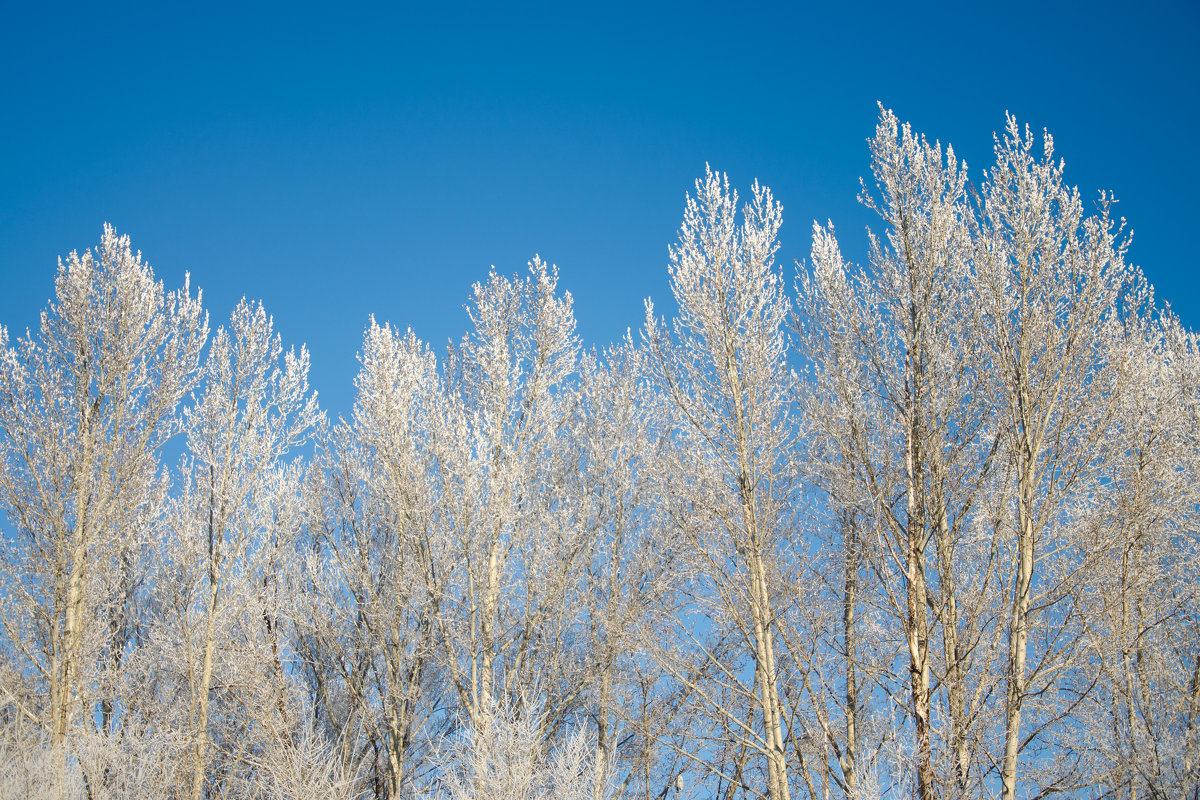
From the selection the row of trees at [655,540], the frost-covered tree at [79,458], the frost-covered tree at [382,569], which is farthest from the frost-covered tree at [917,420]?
the frost-covered tree at [79,458]

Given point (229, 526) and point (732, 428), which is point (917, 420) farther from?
point (229, 526)

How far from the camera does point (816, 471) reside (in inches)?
379

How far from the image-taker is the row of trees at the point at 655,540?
316 inches

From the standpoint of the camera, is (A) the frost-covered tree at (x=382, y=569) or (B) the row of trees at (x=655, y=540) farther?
(A) the frost-covered tree at (x=382, y=569)

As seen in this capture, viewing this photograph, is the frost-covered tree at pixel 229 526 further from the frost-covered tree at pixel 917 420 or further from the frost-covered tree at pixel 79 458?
the frost-covered tree at pixel 917 420

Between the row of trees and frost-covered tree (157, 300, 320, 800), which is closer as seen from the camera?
the row of trees

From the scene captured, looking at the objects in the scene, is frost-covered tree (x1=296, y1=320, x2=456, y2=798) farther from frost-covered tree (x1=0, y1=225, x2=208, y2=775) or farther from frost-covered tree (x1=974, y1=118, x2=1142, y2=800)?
frost-covered tree (x1=974, y1=118, x2=1142, y2=800)

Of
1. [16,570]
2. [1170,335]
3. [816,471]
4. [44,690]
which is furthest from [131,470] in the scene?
[1170,335]

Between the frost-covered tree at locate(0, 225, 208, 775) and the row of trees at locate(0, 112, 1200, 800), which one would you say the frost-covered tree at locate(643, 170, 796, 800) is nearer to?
the row of trees at locate(0, 112, 1200, 800)

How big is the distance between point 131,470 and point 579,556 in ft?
22.5

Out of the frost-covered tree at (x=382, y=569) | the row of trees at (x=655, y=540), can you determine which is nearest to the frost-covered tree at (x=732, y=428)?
the row of trees at (x=655, y=540)

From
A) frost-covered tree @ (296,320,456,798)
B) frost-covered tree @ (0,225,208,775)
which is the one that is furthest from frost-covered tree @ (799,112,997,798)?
frost-covered tree @ (0,225,208,775)

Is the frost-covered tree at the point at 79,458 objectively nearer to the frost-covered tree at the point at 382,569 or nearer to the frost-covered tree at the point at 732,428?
the frost-covered tree at the point at 382,569

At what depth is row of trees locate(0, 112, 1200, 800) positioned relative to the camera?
316 inches
